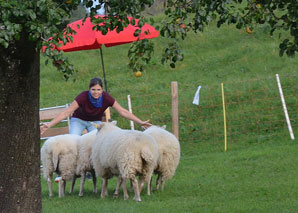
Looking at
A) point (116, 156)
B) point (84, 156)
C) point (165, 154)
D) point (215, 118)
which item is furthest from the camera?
point (215, 118)

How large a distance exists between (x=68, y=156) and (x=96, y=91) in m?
1.12

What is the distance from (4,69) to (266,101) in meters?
11.2

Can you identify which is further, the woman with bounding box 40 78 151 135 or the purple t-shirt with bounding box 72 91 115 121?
the purple t-shirt with bounding box 72 91 115 121

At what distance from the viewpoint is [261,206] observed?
6977 mm

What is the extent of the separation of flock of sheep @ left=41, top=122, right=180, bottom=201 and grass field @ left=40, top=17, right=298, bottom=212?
0.30m

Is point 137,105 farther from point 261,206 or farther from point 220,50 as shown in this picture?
point 261,206

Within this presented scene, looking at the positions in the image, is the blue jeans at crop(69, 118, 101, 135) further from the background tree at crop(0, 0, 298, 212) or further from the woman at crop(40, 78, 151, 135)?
the background tree at crop(0, 0, 298, 212)

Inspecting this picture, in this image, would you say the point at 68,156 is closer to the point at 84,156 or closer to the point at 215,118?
the point at 84,156

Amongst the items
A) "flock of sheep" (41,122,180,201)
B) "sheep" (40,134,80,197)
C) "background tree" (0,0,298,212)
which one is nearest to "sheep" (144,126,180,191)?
"flock of sheep" (41,122,180,201)

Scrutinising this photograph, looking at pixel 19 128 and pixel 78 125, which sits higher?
pixel 19 128

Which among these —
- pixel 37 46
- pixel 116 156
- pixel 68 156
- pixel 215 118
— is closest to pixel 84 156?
pixel 68 156

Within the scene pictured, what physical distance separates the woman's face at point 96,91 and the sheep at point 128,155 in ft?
2.38

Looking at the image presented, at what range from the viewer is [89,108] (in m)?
9.05

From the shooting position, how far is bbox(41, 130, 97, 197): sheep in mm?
8820
